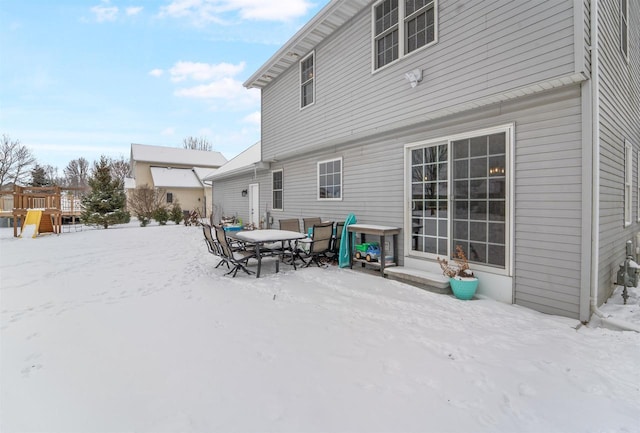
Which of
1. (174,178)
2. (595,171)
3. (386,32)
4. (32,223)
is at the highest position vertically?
(386,32)

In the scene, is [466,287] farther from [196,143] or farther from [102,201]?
[196,143]

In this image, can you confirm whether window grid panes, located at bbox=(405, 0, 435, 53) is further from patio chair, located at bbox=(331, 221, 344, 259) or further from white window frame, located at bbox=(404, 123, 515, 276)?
patio chair, located at bbox=(331, 221, 344, 259)

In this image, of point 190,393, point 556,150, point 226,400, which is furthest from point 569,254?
point 190,393

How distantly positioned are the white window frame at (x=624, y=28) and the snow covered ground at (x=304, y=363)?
392 cm

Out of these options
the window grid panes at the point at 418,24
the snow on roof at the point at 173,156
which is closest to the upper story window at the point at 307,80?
the window grid panes at the point at 418,24

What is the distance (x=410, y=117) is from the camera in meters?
5.11

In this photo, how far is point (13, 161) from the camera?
2480 cm

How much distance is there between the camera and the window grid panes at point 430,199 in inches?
193

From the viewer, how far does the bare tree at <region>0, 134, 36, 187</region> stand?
→ 960 inches

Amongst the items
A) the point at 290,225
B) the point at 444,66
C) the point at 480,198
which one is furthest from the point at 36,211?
the point at 480,198

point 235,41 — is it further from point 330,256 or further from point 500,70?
point 500,70

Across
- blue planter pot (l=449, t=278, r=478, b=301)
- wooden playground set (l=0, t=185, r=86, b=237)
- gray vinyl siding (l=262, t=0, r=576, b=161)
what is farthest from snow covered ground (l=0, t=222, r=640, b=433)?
wooden playground set (l=0, t=185, r=86, b=237)

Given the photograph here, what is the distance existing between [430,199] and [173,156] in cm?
2694

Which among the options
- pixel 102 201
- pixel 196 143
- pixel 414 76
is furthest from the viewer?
pixel 196 143
